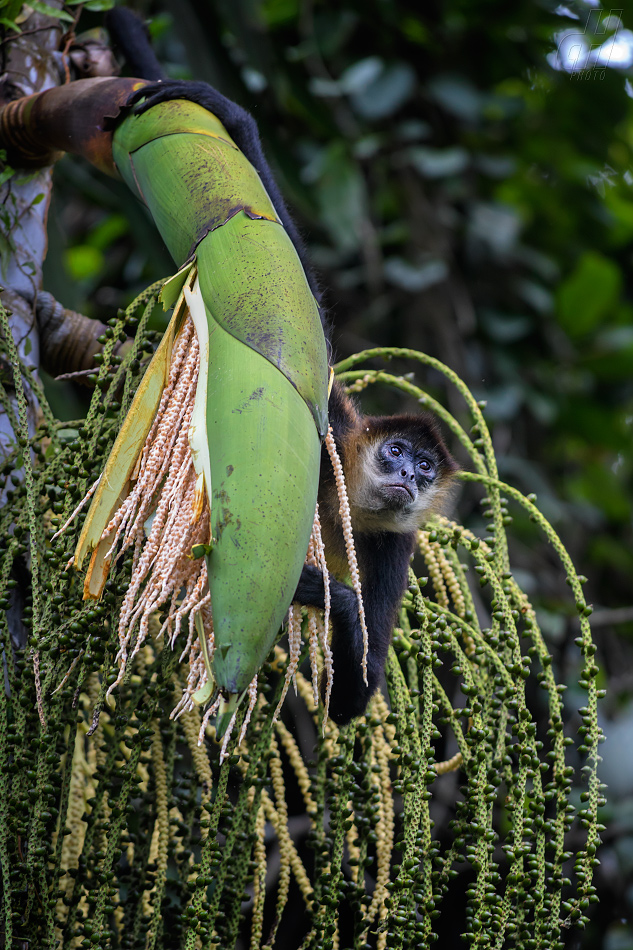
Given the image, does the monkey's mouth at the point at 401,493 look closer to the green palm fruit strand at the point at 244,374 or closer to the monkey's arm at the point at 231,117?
the monkey's arm at the point at 231,117

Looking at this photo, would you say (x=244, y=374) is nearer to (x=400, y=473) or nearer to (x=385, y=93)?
(x=400, y=473)

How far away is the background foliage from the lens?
3494 millimetres

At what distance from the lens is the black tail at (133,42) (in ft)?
5.89

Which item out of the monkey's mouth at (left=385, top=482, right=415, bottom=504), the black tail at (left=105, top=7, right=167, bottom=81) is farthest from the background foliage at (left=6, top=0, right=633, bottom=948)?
the black tail at (left=105, top=7, right=167, bottom=81)

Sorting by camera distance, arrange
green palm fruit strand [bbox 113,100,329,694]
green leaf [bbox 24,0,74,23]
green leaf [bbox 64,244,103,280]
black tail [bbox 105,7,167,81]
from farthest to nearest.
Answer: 1. green leaf [bbox 64,244,103,280]
2. black tail [bbox 105,7,167,81]
3. green leaf [bbox 24,0,74,23]
4. green palm fruit strand [bbox 113,100,329,694]

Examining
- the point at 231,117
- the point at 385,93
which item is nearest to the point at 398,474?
the point at 231,117

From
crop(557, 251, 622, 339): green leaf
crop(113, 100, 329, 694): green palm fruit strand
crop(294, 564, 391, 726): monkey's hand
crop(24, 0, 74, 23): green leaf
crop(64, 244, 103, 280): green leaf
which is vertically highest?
crop(24, 0, 74, 23): green leaf

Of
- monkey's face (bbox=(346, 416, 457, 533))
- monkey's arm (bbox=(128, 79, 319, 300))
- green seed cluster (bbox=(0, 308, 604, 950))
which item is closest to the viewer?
green seed cluster (bbox=(0, 308, 604, 950))

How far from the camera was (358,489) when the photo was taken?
2018 mm

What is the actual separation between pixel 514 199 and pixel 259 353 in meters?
3.57

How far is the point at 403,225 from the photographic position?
3818mm

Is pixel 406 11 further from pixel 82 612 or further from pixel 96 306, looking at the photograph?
pixel 82 612

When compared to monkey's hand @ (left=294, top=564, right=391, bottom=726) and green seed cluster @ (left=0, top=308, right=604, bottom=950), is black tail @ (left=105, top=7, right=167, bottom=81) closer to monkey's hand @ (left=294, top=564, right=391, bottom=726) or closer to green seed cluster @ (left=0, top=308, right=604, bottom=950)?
green seed cluster @ (left=0, top=308, right=604, bottom=950)

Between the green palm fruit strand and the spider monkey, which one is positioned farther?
the spider monkey
